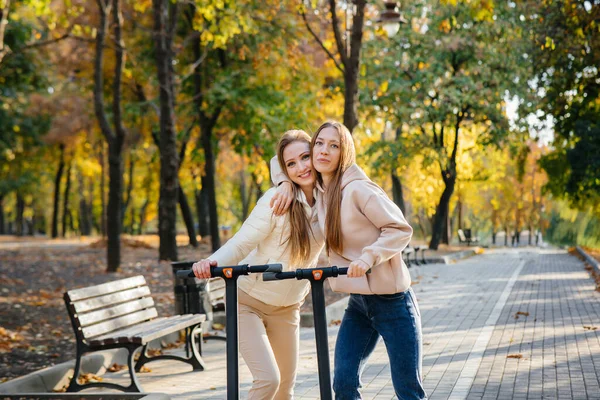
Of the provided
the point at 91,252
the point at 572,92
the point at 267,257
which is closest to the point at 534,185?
the point at 572,92

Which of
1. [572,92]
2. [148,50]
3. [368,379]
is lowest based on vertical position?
[368,379]

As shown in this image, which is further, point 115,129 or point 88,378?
point 115,129

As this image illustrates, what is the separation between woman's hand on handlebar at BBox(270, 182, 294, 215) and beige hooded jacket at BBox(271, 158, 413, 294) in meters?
0.21

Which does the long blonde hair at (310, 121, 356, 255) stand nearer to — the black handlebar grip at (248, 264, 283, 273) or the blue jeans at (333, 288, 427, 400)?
the blue jeans at (333, 288, 427, 400)

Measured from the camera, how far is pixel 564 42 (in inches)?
745

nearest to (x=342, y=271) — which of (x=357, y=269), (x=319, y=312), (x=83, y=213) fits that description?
(x=357, y=269)

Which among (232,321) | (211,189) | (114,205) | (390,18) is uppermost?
(390,18)

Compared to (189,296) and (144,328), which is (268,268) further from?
(189,296)

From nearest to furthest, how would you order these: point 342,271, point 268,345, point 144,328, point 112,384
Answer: point 342,271 → point 268,345 → point 112,384 → point 144,328

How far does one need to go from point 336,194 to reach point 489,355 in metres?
5.04

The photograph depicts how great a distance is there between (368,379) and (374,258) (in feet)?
12.7

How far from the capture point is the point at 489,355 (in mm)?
8688

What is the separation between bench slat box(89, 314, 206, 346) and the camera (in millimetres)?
7008

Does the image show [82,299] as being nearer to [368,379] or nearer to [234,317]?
[368,379]
